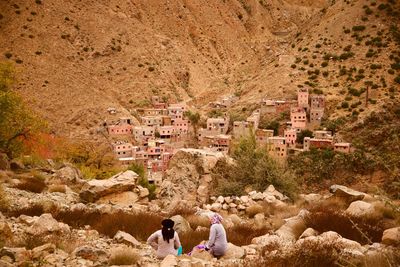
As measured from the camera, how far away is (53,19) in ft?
214

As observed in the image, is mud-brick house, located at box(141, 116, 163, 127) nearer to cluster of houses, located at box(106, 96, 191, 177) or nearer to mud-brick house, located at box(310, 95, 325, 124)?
cluster of houses, located at box(106, 96, 191, 177)

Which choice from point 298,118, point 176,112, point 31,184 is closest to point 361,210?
point 31,184

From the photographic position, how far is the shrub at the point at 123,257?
695cm

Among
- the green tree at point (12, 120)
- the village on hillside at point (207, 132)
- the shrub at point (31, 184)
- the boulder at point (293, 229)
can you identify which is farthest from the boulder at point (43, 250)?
the village on hillside at point (207, 132)

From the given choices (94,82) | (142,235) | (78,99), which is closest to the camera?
(142,235)

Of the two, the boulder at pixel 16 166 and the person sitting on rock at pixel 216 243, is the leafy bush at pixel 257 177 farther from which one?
the person sitting on rock at pixel 216 243

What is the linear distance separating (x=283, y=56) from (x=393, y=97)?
1797 centimetres

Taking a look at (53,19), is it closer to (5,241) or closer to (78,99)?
(78,99)

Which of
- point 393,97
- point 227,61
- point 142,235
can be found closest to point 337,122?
point 393,97

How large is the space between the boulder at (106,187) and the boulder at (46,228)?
16.3ft

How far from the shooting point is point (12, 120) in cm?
1777

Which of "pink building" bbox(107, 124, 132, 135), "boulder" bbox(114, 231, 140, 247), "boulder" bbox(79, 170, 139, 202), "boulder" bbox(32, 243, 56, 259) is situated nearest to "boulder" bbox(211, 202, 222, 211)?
"boulder" bbox(79, 170, 139, 202)

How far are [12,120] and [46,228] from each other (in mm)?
10694

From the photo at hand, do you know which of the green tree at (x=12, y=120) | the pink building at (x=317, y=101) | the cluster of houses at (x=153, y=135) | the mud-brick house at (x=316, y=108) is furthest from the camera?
the mud-brick house at (x=316, y=108)
